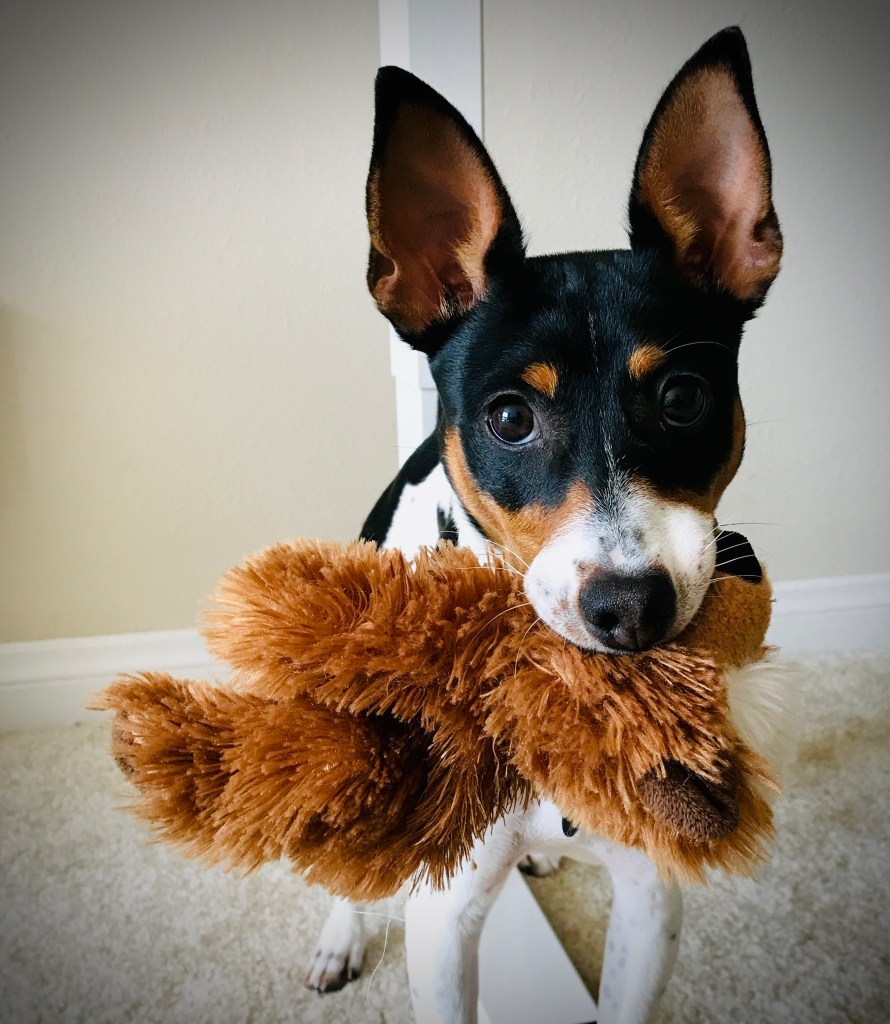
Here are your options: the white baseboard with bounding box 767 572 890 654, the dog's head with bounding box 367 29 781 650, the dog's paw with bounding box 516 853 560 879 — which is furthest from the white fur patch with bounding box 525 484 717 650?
the white baseboard with bounding box 767 572 890 654

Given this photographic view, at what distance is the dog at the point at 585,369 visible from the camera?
598 millimetres

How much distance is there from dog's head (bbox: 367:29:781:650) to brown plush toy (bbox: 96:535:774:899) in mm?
50

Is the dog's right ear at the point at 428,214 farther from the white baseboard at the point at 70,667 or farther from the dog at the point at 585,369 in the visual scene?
the white baseboard at the point at 70,667

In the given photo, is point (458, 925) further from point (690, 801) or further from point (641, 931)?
point (690, 801)

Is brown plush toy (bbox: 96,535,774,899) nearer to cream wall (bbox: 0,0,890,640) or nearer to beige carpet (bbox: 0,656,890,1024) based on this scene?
beige carpet (bbox: 0,656,890,1024)

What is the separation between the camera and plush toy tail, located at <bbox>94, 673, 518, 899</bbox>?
46 centimetres

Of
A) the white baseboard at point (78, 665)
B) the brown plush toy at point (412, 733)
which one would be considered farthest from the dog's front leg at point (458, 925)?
the white baseboard at point (78, 665)

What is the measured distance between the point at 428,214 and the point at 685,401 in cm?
35

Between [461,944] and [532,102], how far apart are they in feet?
4.77

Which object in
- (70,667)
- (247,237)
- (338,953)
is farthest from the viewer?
(70,667)

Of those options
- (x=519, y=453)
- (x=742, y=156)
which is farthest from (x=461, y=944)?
(x=742, y=156)

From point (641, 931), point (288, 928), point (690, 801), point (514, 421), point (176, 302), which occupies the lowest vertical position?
point (288, 928)

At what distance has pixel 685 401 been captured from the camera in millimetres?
670

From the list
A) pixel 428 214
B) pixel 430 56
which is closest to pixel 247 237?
pixel 430 56
